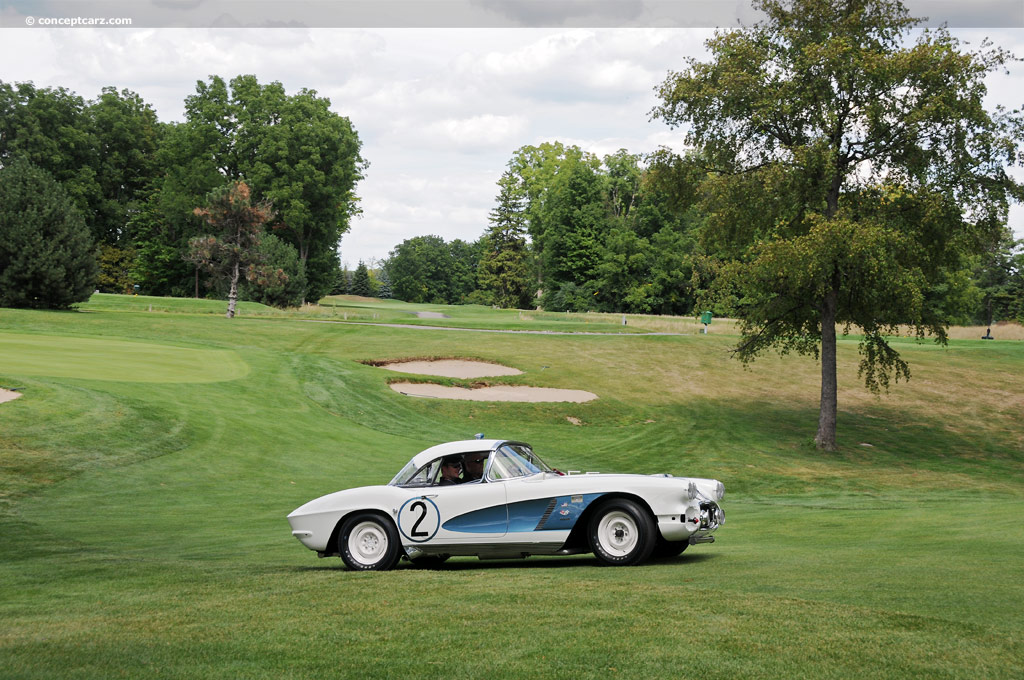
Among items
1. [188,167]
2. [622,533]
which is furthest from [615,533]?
[188,167]

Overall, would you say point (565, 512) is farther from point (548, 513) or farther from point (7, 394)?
point (7, 394)

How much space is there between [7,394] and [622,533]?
17444 millimetres

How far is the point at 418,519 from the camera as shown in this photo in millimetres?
10328

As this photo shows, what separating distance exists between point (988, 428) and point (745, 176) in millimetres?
14177

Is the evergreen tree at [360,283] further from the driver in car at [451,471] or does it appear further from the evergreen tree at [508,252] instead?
the driver in car at [451,471]

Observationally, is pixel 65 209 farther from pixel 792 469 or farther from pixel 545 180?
pixel 545 180

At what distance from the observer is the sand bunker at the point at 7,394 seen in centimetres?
2014

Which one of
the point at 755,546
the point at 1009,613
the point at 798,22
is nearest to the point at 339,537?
the point at 755,546

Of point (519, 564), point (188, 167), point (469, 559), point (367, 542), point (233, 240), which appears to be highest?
point (188, 167)

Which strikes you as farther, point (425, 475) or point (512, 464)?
point (425, 475)

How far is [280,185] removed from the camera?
7412 centimetres

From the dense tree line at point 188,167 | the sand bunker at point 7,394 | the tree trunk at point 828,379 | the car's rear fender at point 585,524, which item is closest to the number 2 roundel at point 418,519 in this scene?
the car's rear fender at point 585,524

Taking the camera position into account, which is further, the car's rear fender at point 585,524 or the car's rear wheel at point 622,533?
the car's rear fender at point 585,524

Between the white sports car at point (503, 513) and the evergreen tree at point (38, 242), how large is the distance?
3772 centimetres
